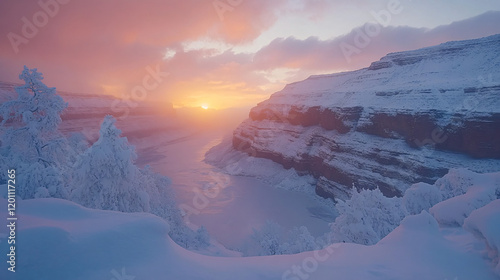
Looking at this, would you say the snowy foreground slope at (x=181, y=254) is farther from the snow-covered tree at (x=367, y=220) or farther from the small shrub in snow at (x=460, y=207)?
the snow-covered tree at (x=367, y=220)

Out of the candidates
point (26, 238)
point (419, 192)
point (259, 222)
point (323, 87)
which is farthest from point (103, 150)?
point (323, 87)

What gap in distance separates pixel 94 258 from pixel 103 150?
9.04m

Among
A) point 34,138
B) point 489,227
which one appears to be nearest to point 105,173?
point 34,138

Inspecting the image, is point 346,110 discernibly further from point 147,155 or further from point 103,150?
point 147,155

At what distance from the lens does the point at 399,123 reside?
26.9 meters

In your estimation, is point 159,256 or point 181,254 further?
point 181,254

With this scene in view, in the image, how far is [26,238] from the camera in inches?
182

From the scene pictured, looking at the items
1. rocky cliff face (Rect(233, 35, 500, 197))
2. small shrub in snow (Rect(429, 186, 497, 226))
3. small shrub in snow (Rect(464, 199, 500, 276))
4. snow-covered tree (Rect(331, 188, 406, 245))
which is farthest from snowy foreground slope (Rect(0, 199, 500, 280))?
rocky cliff face (Rect(233, 35, 500, 197))

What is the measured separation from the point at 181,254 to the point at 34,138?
1235 cm

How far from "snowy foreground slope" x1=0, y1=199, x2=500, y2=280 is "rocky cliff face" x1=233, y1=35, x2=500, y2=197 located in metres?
19.7

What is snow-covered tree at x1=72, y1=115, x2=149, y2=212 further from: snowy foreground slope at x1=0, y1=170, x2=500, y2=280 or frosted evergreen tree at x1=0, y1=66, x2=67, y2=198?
snowy foreground slope at x1=0, y1=170, x2=500, y2=280

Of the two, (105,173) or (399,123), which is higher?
(399,123)

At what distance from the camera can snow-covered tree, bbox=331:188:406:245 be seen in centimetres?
1152

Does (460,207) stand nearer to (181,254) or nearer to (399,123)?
(181,254)
